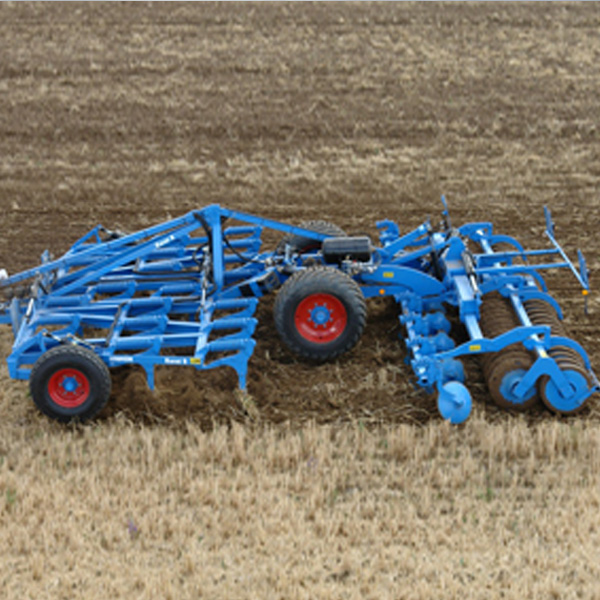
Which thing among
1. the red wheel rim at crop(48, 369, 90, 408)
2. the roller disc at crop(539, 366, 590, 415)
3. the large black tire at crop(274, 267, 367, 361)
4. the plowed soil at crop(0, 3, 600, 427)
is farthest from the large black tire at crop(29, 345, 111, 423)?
the roller disc at crop(539, 366, 590, 415)

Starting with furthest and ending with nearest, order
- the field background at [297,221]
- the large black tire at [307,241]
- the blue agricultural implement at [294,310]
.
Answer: the large black tire at [307,241] → the blue agricultural implement at [294,310] → the field background at [297,221]

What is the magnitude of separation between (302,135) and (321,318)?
7998 millimetres

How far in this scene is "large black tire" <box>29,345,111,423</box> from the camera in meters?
8.51

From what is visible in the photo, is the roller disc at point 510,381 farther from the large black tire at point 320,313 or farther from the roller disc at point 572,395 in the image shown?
the large black tire at point 320,313

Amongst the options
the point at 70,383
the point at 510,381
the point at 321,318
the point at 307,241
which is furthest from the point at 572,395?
the point at 70,383

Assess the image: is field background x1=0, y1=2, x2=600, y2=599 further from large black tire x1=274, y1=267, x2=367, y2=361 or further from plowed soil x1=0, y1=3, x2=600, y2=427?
large black tire x1=274, y1=267, x2=367, y2=361

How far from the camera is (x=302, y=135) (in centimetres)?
1683

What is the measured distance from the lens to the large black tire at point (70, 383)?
335 inches

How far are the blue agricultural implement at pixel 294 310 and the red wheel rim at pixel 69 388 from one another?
0.01 m

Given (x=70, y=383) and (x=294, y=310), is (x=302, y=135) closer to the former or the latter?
(x=294, y=310)

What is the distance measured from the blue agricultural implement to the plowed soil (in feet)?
1.20

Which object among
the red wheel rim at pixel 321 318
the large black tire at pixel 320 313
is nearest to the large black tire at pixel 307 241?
the large black tire at pixel 320 313

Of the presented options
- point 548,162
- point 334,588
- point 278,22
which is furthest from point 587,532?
point 278,22

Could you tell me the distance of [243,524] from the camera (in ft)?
24.5
